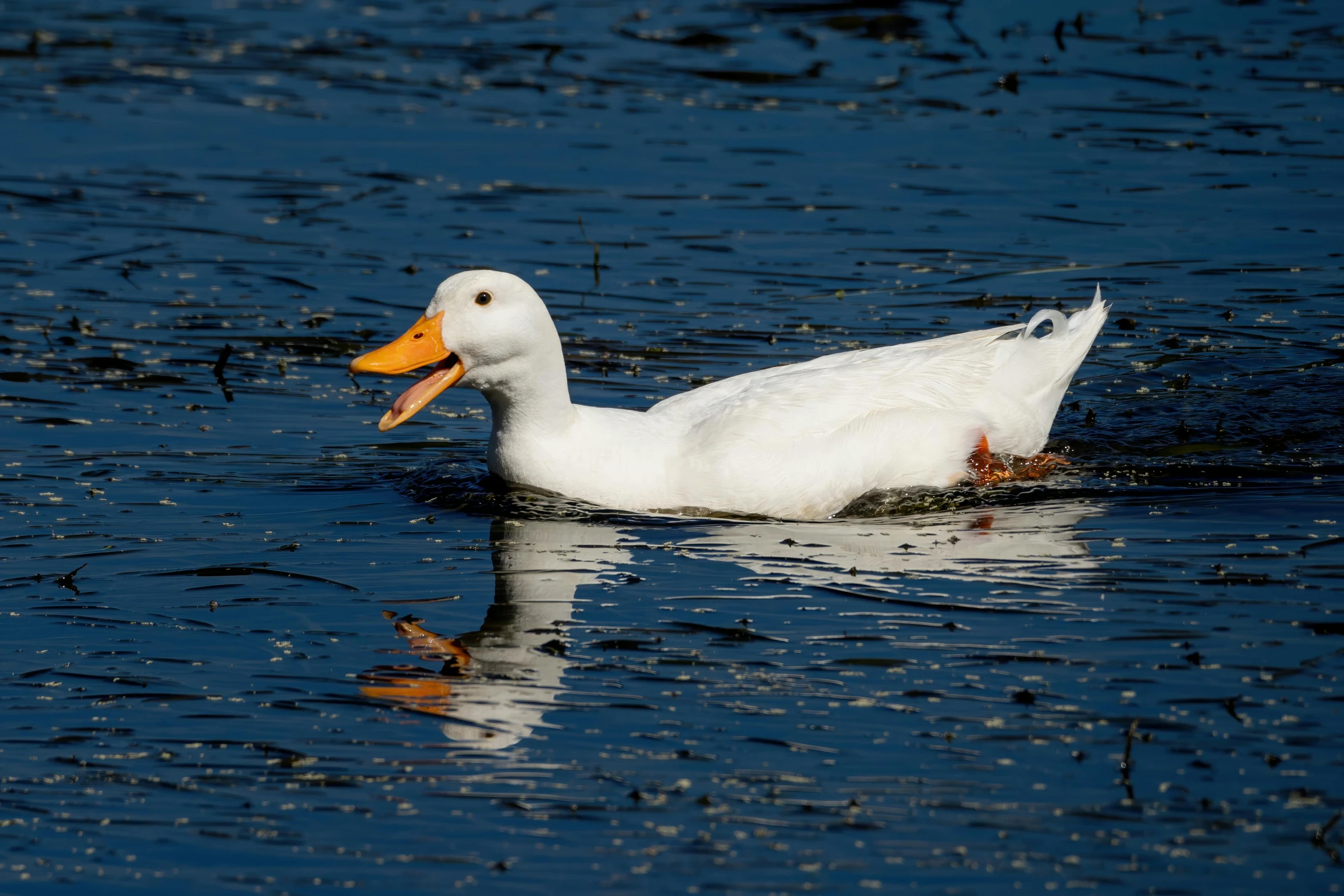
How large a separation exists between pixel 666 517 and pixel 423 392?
1.46 m

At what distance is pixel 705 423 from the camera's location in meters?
9.45

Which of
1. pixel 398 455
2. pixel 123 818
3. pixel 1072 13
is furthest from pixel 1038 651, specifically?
pixel 1072 13

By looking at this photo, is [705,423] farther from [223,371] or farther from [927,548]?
[223,371]

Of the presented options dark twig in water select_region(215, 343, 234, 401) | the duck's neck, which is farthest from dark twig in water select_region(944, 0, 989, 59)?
the duck's neck

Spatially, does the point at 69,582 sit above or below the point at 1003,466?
below

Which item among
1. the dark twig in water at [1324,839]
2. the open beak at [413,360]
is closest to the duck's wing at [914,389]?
the open beak at [413,360]

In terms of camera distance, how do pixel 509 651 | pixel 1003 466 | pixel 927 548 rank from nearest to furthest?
pixel 509 651 → pixel 927 548 → pixel 1003 466

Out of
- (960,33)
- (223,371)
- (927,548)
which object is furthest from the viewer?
(960,33)

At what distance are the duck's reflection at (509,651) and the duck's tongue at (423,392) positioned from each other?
83 cm

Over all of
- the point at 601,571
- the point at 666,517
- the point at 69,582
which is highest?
Result: the point at 666,517

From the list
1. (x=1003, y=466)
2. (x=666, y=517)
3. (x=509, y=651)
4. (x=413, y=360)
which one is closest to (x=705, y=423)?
(x=666, y=517)

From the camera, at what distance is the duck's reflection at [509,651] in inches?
262

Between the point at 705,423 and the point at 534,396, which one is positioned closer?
the point at 534,396

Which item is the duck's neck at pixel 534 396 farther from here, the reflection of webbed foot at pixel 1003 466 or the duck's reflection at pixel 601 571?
the reflection of webbed foot at pixel 1003 466
